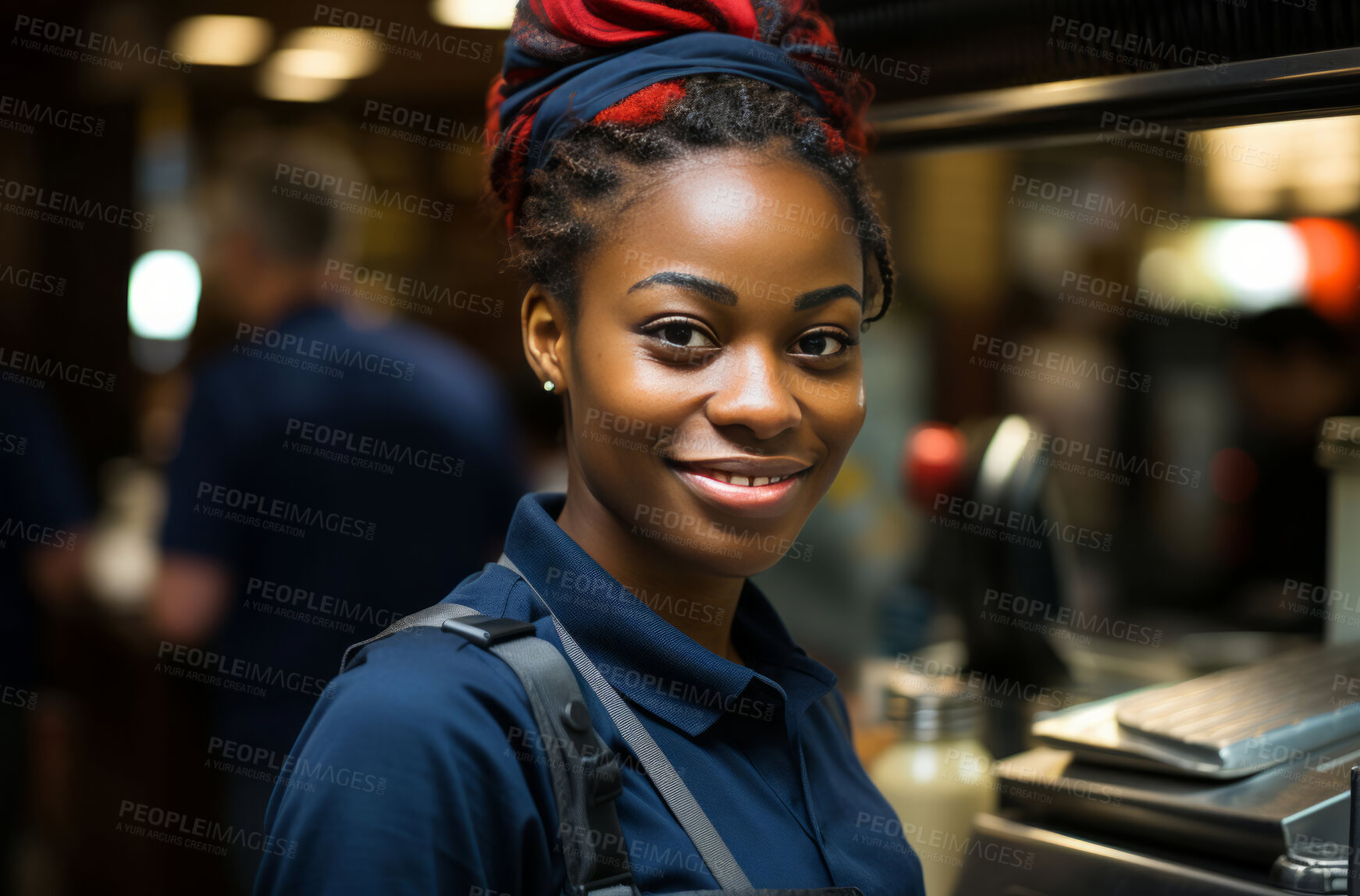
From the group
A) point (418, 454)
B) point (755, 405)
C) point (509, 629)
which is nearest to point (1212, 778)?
point (755, 405)

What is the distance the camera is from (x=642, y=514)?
98cm

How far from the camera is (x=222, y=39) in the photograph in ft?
10.9

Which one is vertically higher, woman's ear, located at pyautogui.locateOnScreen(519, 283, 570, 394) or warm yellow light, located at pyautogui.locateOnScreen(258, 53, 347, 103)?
warm yellow light, located at pyautogui.locateOnScreen(258, 53, 347, 103)

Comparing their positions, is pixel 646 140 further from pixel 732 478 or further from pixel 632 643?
pixel 632 643

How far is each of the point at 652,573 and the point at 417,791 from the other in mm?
342

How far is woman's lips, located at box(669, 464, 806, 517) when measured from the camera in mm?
945

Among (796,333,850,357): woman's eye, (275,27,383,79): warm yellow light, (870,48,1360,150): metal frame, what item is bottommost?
(796,333,850,357): woman's eye

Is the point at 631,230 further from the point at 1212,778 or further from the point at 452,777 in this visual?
the point at 1212,778

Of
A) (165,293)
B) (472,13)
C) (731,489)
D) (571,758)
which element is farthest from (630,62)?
(165,293)

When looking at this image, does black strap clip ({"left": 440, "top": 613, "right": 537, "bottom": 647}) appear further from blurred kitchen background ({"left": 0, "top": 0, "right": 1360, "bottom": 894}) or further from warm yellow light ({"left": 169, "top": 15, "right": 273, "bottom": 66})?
warm yellow light ({"left": 169, "top": 15, "right": 273, "bottom": 66})

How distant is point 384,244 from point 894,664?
299cm

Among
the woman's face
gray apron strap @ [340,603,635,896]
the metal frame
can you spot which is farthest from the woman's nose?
the metal frame

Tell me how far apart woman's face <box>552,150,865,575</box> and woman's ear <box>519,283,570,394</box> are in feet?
0.15

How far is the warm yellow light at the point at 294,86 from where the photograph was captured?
351cm
